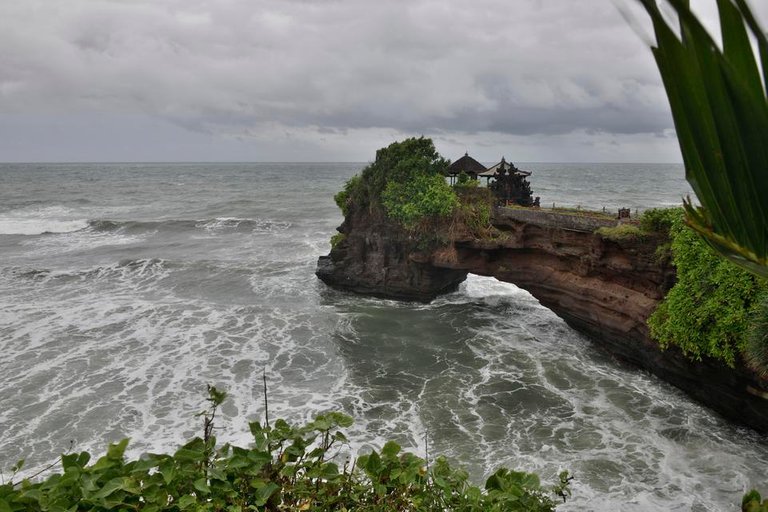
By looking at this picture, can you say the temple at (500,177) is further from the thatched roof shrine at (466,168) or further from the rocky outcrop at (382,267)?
the rocky outcrop at (382,267)

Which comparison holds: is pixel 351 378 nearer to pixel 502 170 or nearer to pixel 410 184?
pixel 410 184

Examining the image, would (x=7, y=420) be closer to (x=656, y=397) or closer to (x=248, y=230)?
(x=656, y=397)

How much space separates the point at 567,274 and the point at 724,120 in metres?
17.0

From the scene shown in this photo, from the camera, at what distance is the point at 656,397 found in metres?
13.4

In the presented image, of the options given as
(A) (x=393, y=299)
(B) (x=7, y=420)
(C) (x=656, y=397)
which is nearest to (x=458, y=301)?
(A) (x=393, y=299)

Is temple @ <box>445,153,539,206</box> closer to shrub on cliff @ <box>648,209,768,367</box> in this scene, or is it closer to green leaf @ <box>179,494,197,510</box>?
shrub on cliff @ <box>648,209,768,367</box>

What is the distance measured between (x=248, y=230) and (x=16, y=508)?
1506 inches

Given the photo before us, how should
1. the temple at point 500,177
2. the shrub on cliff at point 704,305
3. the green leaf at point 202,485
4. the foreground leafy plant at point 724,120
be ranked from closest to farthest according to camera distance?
the foreground leafy plant at point 724,120 → the green leaf at point 202,485 → the shrub on cliff at point 704,305 → the temple at point 500,177

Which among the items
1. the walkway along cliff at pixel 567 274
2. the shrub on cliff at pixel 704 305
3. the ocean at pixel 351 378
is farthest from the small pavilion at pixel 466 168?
the shrub on cliff at pixel 704 305

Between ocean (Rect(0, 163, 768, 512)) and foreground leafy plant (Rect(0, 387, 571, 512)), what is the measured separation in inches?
279

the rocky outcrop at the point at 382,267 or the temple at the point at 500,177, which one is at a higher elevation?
the temple at the point at 500,177

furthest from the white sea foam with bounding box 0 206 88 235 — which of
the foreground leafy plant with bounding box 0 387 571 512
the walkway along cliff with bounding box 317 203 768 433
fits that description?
the foreground leafy plant with bounding box 0 387 571 512

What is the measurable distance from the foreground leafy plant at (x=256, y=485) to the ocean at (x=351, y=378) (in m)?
7.08

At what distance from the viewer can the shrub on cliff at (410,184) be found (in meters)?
20.2
